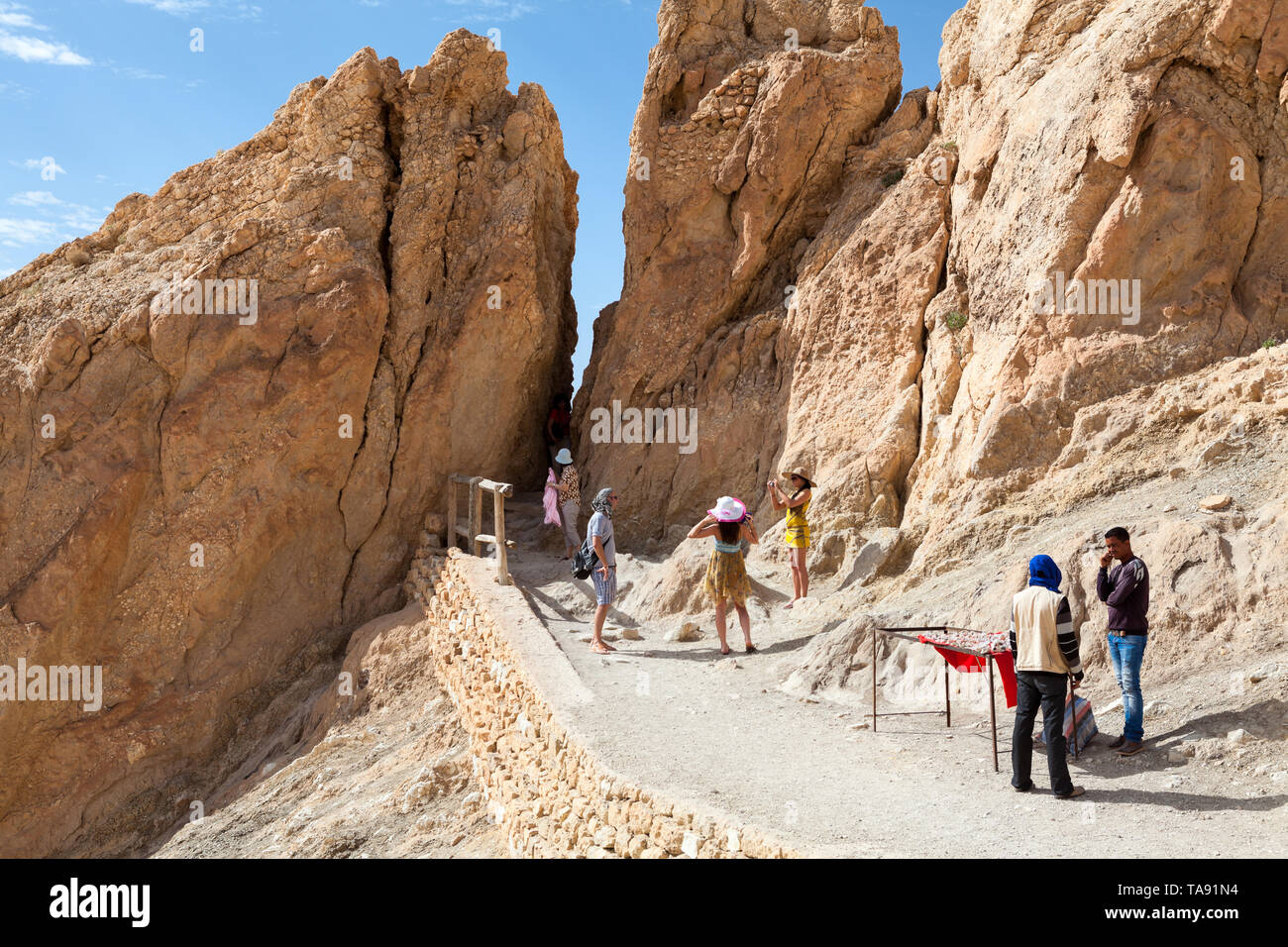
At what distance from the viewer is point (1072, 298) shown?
9.27m

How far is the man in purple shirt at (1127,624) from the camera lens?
616cm

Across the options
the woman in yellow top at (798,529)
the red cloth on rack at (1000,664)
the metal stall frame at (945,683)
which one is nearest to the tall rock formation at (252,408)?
the woman in yellow top at (798,529)

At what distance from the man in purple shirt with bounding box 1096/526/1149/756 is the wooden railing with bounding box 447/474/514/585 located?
683 cm

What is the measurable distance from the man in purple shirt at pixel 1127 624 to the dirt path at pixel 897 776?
0.52 feet

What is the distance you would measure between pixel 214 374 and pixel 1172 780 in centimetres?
1302

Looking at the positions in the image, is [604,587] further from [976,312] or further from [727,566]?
[976,312]

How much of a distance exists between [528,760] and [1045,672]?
436 centimetres

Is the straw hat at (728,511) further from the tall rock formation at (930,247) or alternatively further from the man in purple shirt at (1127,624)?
the man in purple shirt at (1127,624)

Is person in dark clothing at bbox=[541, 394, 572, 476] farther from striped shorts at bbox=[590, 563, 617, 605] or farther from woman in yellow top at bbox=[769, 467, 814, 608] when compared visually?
woman in yellow top at bbox=[769, 467, 814, 608]

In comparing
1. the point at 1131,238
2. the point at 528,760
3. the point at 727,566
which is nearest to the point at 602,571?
the point at 727,566

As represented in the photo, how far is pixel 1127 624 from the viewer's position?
6.32 metres

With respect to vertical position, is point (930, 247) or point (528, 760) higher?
point (930, 247)

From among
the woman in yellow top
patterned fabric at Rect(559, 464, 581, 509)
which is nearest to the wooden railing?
patterned fabric at Rect(559, 464, 581, 509)
